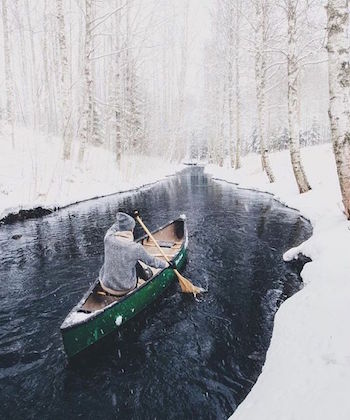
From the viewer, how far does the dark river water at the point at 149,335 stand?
382 cm

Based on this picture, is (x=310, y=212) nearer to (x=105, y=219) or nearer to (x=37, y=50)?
(x=105, y=219)

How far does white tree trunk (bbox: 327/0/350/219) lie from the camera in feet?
23.0

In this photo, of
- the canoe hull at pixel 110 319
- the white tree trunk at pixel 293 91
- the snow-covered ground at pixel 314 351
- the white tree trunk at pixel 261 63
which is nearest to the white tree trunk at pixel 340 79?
the snow-covered ground at pixel 314 351

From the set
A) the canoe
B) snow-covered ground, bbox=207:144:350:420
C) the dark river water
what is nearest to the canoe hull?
the canoe

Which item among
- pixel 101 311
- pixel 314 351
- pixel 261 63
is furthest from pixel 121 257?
pixel 261 63

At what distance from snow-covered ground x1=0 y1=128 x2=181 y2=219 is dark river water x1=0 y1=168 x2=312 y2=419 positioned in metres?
3.74

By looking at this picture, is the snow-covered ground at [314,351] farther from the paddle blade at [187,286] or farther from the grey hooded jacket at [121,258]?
the grey hooded jacket at [121,258]

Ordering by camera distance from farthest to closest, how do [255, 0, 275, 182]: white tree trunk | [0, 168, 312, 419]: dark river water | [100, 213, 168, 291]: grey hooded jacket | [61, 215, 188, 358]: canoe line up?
[255, 0, 275, 182]: white tree trunk
[100, 213, 168, 291]: grey hooded jacket
[61, 215, 188, 358]: canoe
[0, 168, 312, 419]: dark river water

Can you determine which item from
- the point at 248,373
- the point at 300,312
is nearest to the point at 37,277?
the point at 248,373

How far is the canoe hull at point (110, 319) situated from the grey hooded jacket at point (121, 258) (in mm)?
297

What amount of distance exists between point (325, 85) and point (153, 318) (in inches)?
2007

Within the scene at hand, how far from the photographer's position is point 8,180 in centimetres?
1408

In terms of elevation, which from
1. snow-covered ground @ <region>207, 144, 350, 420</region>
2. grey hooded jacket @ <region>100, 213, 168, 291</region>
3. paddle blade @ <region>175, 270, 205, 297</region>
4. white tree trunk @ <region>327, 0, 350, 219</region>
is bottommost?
paddle blade @ <region>175, 270, 205, 297</region>

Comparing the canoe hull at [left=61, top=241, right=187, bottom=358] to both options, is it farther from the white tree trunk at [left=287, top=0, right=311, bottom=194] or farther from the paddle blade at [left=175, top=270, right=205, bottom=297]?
the white tree trunk at [left=287, top=0, right=311, bottom=194]
